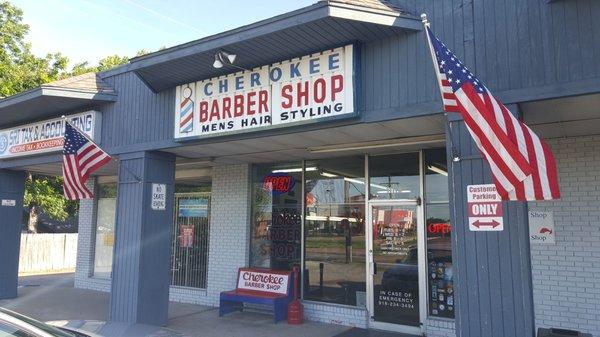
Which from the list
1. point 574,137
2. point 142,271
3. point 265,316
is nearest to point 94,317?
point 142,271

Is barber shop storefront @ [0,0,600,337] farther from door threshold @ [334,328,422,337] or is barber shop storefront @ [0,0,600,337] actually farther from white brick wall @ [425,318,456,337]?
door threshold @ [334,328,422,337]

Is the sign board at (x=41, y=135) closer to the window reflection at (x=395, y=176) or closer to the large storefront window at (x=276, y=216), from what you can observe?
the large storefront window at (x=276, y=216)

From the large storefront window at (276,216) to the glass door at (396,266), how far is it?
5.68ft

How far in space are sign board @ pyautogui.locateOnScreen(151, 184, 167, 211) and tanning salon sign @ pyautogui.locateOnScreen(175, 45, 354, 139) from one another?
4.10 ft

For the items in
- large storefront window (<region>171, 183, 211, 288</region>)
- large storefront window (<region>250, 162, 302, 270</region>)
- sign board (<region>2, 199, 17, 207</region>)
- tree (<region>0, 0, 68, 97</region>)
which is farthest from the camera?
tree (<region>0, 0, 68, 97</region>)

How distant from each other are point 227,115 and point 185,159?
9.36 feet

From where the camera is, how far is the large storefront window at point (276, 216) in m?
9.91

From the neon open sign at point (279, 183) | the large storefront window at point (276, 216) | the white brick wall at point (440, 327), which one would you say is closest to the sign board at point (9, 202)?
the large storefront window at point (276, 216)

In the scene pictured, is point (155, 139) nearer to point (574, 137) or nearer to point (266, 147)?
point (266, 147)

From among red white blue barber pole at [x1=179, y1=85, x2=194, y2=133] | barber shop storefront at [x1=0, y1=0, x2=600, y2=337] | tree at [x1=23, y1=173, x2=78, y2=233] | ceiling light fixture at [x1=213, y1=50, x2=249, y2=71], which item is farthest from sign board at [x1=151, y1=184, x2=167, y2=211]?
tree at [x1=23, y1=173, x2=78, y2=233]

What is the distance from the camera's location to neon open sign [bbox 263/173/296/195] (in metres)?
10.1

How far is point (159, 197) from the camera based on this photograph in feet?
29.2

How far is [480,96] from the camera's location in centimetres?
468

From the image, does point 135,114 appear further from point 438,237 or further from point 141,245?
point 438,237
